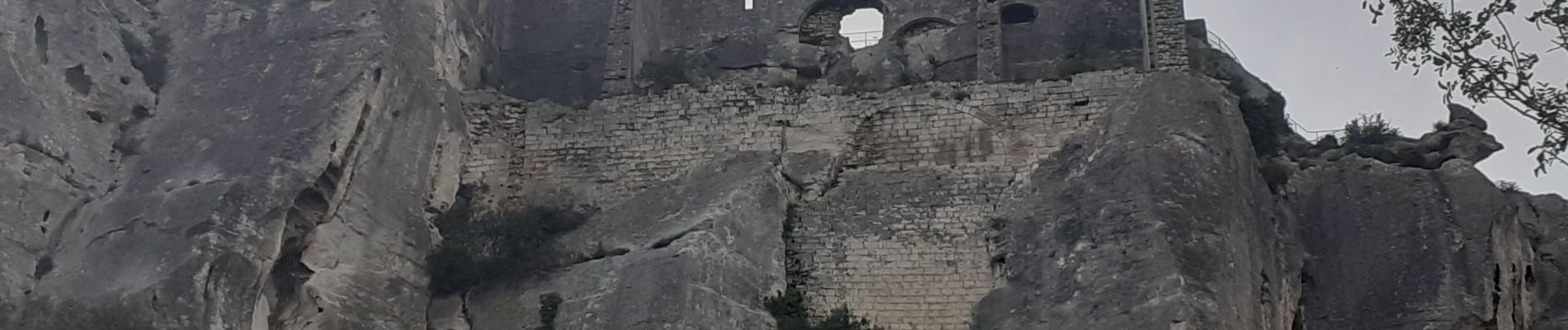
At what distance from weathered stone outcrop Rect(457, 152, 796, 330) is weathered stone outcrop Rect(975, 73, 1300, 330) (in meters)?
2.46

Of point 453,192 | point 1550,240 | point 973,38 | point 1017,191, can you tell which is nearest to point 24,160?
point 453,192

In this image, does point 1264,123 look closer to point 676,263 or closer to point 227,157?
point 676,263

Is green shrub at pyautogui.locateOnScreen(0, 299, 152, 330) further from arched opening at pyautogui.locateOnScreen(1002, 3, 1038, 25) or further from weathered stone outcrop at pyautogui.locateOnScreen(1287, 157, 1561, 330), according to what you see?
arched opening at pyautogui.locateOnScreen(1002, 3, 1038, 25)

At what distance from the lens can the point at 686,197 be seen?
918 inches

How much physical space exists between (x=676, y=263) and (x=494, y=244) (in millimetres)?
2796

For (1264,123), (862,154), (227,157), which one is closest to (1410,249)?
(1264,123)

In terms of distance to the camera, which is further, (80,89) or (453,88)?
(453,88)

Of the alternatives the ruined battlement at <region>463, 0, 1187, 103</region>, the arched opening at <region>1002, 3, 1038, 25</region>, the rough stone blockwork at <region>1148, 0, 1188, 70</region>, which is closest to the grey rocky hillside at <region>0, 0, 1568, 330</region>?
the rough stone blockwork at <region>1148, 0, 1188, 70</region>

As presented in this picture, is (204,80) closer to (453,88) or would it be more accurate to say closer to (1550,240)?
(453,88)

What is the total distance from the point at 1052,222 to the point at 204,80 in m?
9.34

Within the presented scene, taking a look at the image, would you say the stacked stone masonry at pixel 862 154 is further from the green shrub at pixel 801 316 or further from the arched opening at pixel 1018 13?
the arched opening at pixel 1018 13

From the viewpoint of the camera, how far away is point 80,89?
22.6m

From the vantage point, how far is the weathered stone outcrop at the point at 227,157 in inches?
813

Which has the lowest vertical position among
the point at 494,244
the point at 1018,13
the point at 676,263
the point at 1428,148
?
the point at 676,263
